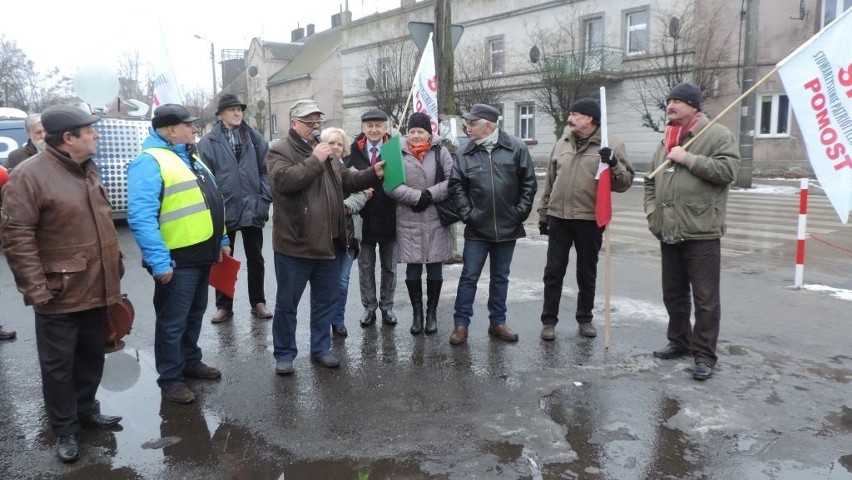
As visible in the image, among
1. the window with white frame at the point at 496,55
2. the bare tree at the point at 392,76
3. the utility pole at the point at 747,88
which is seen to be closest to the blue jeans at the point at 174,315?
the utility pole at the point at 747,88

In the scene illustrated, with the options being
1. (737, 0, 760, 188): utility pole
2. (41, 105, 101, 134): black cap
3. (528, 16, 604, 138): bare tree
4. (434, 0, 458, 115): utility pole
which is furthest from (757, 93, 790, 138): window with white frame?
(41, 105, 101, 134): black cap

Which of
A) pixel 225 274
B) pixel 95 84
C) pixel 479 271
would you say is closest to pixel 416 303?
pixel 479 271

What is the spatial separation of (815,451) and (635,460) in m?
1.02

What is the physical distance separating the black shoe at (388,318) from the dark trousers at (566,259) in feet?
4.49

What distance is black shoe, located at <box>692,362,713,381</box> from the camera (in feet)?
15.5

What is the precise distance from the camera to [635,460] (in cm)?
358

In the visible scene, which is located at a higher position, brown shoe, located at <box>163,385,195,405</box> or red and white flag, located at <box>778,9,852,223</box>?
red and white flag, located at <box>778,9,852,223</box>

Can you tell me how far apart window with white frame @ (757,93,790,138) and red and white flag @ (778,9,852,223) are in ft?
74.5

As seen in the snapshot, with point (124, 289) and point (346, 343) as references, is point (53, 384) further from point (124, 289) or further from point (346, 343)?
point (124, 289)

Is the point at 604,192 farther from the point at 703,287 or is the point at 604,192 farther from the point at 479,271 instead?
the point at 479,271

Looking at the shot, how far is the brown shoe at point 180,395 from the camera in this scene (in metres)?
4.37

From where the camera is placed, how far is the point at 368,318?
619 centimetres

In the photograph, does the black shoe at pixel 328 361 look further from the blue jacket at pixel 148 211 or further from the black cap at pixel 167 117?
the black cap at pixel 167 117

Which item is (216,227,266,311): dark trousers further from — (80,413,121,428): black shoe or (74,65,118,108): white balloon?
(74,65,118,108): white balloon
